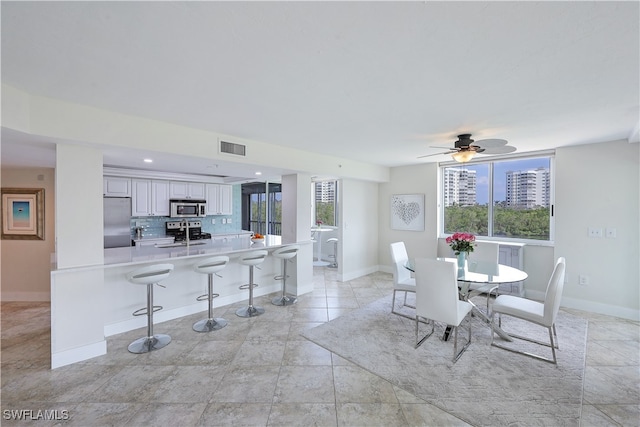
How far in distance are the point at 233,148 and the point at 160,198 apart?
306 centimetres

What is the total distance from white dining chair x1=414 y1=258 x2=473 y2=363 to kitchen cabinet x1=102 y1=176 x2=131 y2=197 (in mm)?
5321

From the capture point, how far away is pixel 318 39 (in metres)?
1.50

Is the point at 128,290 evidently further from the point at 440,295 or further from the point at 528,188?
the point at 528,188

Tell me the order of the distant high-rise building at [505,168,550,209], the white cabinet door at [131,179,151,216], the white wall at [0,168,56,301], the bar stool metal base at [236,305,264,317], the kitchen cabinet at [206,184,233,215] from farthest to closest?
1. the kitchen cabinet at [206,184,233,215]
2. the white cabinet door at [131,179,151,216]
3. the distant high-rise building at [505,168,550,209]
4. the white wall at [0,168,56,301]
5. the bar stool metal base at [236,305,264,317]

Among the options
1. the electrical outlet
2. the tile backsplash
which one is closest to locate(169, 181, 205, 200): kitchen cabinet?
the tile backsplash

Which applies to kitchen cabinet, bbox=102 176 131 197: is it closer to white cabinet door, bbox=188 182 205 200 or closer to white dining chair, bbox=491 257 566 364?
white cabinet door, bbox=188 182 205 200

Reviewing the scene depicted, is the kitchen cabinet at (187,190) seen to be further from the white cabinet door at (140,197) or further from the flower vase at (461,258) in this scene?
the flower vase at (461,258)

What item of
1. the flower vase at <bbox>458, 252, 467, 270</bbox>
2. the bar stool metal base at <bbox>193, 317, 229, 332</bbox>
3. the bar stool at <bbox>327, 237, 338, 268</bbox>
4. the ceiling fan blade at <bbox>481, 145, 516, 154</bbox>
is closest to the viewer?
the ceiling fan blade at <bbox>481, 145, 516, 154</bbox>

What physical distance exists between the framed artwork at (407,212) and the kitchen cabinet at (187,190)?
4354mm

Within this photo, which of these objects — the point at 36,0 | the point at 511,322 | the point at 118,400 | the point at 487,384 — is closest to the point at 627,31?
the point at 487,384

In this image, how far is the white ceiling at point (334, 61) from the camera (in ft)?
4.29

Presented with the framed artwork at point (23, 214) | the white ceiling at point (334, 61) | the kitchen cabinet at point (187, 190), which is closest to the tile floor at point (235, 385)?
the framed artwork at point (23, 214)

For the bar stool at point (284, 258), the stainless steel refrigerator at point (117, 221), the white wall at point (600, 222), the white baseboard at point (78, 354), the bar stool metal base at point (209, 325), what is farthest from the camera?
the stainless steel refrigerator at point (117, 221)

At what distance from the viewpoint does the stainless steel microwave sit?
577 centimetres
